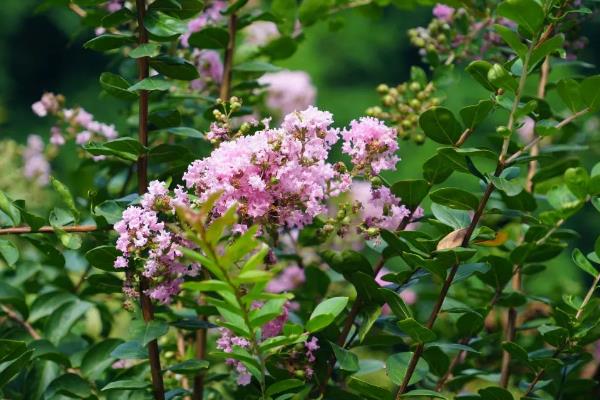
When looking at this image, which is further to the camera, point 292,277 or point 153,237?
point 292,277

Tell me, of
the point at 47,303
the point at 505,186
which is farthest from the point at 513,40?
the point at 47,303

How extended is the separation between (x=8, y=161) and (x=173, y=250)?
4.04 feet

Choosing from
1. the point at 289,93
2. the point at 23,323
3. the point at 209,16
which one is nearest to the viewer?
the point at 23,323

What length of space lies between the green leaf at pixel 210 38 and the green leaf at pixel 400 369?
1.89 ft

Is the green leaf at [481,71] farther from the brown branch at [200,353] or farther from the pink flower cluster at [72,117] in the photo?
the pink flower cluster at [72,117]

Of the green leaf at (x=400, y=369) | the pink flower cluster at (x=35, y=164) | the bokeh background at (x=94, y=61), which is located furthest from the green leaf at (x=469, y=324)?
the bokeh background at (x=94, y=61)

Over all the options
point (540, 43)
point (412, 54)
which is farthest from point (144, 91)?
point (412, 54)

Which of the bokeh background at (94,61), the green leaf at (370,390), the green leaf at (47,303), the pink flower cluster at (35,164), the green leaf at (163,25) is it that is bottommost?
the bokeh background at (94,61)

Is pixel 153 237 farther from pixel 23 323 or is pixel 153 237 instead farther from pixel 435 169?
pixel 23 323

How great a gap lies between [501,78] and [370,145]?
0.57 feet

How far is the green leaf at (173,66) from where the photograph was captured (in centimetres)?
110

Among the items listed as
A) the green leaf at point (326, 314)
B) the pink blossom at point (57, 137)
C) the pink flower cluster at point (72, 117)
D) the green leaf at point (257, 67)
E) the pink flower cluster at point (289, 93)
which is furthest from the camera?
the pink flower cluster at point (289, 93)

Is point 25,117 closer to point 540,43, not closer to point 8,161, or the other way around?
point 8,161

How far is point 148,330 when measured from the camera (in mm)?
1027
